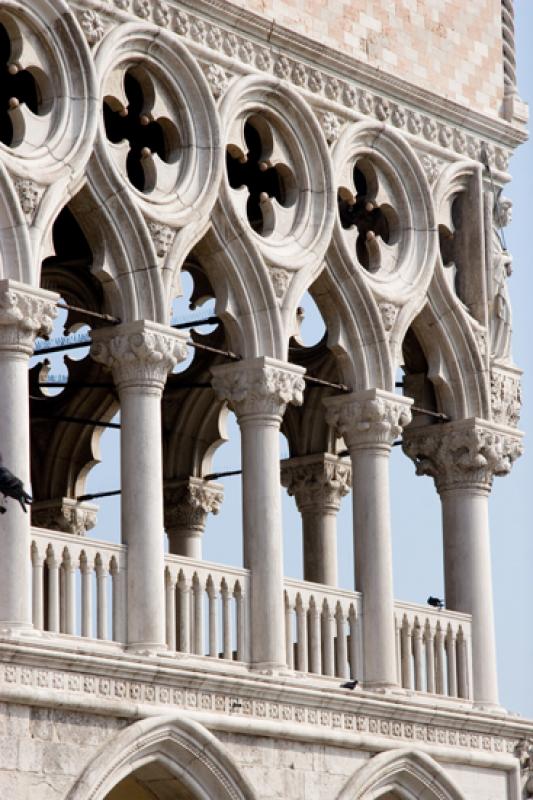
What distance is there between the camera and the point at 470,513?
1060 inches

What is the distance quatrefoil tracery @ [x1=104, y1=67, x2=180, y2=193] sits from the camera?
23531 millimetres

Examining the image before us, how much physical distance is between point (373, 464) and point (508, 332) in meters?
2.88

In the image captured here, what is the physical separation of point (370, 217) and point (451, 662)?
434 centimetres

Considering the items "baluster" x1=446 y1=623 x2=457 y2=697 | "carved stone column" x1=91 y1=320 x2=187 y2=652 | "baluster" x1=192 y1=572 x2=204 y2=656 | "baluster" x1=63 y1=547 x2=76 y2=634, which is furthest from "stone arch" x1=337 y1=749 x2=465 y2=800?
"baluster" x1=63 y1=547 x2=76 y2=634

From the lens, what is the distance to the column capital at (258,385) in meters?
24.4

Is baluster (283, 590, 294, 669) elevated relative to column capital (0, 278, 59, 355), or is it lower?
lower

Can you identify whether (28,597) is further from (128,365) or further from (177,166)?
(177,166)

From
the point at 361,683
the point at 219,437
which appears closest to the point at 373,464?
the point at 361,683

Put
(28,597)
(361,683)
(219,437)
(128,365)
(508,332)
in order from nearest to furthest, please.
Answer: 1. (28,597)
2. (128,365)
3. (361,683)
4. (508,332)
5. (219,437)

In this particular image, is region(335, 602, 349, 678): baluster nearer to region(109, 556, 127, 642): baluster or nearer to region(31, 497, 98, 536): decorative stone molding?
region(109, 556, 127, 642): baluster

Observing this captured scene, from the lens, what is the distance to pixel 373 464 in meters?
25.7

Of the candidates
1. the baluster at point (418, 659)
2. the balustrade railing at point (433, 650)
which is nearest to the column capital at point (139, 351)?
the balustrade railing at point (433, 650)

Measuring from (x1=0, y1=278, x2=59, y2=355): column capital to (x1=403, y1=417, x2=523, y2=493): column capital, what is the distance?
5.99 metres

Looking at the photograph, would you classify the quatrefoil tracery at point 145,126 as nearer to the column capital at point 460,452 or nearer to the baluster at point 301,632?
the baluster at point 301,632
